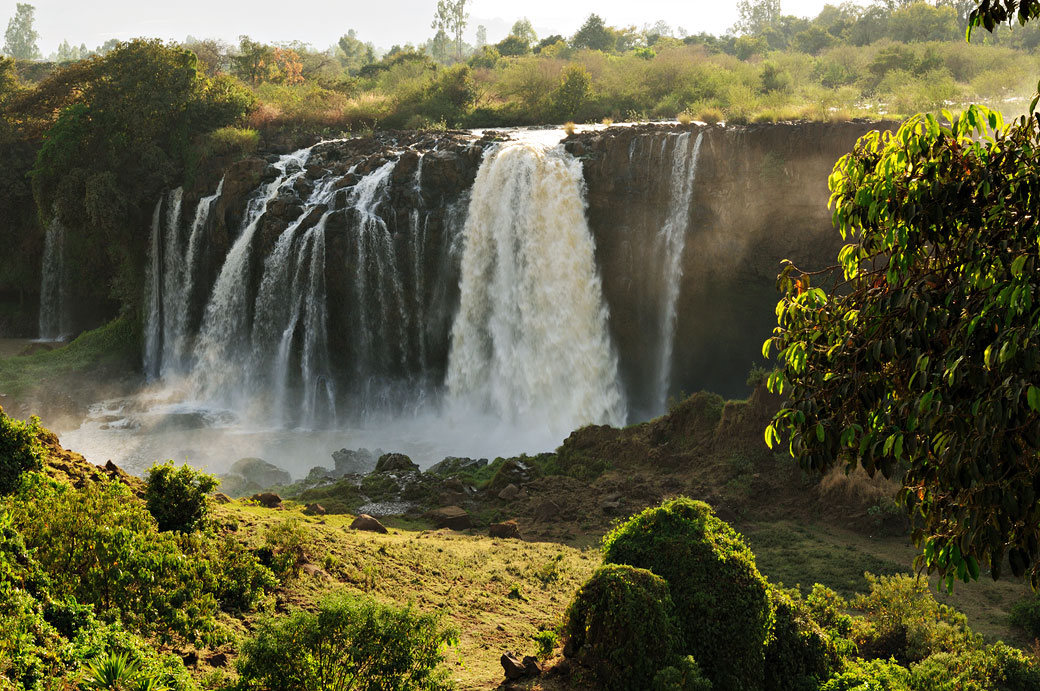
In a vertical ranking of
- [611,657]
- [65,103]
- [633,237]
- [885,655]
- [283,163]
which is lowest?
[885,655]

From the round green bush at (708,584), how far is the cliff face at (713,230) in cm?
1536

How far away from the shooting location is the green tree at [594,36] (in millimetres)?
62562

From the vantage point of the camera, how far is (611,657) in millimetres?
6898

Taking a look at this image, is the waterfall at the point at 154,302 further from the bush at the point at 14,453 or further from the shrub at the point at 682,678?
the shrub at the point at 682,678

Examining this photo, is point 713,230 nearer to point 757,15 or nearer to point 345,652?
point 345,652

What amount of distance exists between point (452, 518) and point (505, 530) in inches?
41.1

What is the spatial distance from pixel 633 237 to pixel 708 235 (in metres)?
2.04

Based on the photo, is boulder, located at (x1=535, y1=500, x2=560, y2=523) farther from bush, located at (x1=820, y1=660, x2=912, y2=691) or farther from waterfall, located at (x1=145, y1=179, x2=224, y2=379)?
waterfall, located at (x1=145, y1=179, x2=224, y2=379)

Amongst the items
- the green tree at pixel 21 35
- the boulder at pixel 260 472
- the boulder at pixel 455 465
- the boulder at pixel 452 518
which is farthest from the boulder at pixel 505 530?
the green tree at pixel 21 35

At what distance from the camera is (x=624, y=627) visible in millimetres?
6926

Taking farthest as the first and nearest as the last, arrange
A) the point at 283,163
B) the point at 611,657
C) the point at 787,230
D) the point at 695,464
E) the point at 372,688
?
1. the point at 283,163
2. the point at 787,230
3. the point at 695,464
4. the point at 611,657
5. the point at 372,688

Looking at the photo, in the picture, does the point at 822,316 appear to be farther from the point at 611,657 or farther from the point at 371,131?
the point at 371,131

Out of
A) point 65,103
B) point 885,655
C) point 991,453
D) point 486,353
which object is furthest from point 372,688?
point 65,103

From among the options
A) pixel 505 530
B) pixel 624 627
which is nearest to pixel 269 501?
pixel 505 530
